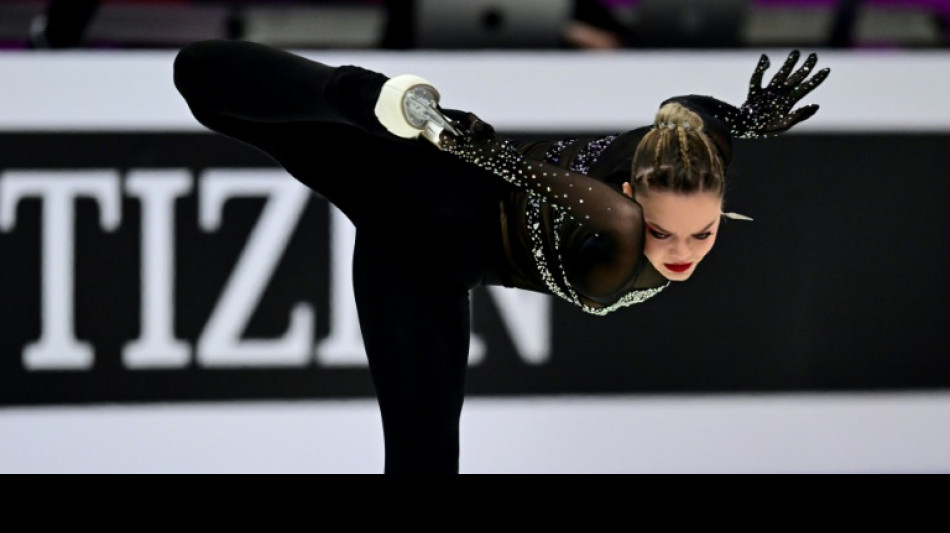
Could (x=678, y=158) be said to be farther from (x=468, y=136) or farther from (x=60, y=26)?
(x=60, y=26)

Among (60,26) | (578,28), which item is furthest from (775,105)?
(60,26)

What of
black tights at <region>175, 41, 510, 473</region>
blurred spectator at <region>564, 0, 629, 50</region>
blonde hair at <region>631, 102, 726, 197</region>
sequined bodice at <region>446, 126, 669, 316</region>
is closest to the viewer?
sequined bodice at <region>446, 126, 669, 316</region>

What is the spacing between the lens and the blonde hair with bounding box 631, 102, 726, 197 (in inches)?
90.4

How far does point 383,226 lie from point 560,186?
0.71m

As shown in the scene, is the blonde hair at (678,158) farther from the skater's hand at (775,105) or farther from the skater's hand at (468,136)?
the skater's hand at (468,136)

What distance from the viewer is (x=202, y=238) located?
3.72 metres

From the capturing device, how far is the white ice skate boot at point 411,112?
7.18 feet

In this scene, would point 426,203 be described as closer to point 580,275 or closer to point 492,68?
point 580,275

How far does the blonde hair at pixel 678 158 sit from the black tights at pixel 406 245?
402mm

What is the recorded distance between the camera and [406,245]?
108 inches

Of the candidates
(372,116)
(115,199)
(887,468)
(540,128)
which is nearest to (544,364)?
(540,128)

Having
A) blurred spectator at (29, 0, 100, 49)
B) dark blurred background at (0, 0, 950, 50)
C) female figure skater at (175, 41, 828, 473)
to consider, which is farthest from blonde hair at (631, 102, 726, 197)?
blurred spectator at (29, 0, 100, 49)

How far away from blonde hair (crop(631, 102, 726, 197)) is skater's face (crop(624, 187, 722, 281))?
16mm

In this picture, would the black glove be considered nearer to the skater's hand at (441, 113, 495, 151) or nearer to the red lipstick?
the red lipstick
